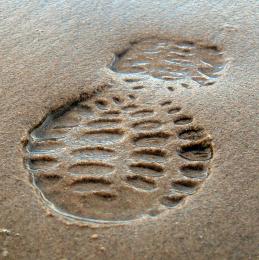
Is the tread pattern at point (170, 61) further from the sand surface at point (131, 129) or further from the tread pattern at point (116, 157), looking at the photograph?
the tread pattern at point (116, 157)

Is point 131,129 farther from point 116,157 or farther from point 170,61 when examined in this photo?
point 170,61

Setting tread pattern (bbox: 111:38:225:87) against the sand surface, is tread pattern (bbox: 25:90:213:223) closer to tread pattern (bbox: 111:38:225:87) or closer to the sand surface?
the sand surface

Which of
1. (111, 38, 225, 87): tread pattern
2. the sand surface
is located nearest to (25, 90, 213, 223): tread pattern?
the sand surface

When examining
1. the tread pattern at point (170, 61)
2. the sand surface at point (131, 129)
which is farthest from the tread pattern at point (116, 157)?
the tread pattern at point (170, 61)

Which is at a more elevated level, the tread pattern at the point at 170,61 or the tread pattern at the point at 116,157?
the tread pattern at the point at 170,61

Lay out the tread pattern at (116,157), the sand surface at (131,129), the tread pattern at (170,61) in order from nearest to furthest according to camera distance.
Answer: the sand surface at (131,129)
the tread pattern at (116,157)
the tread pattern at (170,61)

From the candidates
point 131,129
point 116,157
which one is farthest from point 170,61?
point 116,157

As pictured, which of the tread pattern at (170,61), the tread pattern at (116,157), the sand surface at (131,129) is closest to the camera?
the sand surface at (131,129)

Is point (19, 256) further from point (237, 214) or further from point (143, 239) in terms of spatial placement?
point (237, 214)
